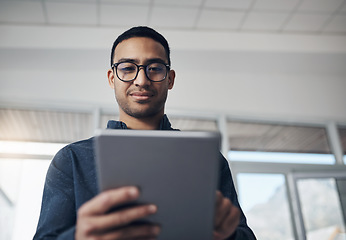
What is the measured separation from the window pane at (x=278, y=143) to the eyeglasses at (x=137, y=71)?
2.48 meters

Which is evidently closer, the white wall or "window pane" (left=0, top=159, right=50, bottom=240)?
"window pane" (left=0, top=159, right=50, bottom=240)

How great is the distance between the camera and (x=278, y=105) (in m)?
3.56

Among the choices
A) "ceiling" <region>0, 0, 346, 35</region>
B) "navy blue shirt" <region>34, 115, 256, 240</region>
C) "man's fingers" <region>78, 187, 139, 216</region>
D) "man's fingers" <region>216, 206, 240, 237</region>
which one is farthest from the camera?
"ceiling" <region>0, 0, 346, 35</region>

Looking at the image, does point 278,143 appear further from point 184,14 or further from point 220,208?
point 220,208

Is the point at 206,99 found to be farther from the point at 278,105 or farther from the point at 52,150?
the point at 52,150

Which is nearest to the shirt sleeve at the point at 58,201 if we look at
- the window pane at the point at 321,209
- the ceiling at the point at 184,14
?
the ceiling at the point at 184,14

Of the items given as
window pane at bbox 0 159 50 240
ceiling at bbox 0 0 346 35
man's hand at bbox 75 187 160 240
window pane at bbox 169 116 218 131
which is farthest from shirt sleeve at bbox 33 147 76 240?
window pane at bbox 169 116 218 131

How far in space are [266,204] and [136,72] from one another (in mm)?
2627

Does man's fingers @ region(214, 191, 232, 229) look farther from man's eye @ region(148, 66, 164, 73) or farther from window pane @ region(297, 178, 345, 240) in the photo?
window pane @ region(297, 178, 345, 240)

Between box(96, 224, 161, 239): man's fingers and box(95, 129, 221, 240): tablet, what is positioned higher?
box(95, 129, 221, 240): tablet

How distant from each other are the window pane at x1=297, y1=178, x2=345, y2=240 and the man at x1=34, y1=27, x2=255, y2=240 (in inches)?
105

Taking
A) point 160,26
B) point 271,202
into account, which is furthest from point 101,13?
point 271,202

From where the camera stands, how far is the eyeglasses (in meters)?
0.97

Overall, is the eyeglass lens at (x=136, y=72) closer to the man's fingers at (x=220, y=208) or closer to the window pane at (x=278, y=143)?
the man's fingers at (x=220, y=208)
